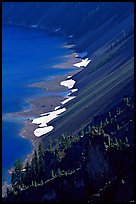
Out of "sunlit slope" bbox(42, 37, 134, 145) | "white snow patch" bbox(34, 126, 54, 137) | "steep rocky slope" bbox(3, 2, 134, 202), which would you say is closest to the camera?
"steep rocky slope" bbox(3, 2, 134, 202)

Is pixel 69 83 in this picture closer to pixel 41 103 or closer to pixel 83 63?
pixel 41 103

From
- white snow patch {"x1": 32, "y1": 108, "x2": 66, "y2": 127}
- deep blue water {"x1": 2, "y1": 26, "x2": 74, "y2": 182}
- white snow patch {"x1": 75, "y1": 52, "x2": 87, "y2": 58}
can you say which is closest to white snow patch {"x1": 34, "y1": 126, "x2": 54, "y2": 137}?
white snow patch {"x1": 32, "y1": 108, "x2": 66, "y2": 127}

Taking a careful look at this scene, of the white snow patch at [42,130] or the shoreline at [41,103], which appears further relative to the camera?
the white snow patch at [42,130]

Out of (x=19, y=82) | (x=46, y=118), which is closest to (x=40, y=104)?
(x=46, y=118)

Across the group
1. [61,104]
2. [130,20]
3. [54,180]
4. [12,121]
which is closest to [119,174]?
[54,180]

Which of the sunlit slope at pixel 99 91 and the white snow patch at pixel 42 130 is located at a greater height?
the sunlit slope at pixel 99 91

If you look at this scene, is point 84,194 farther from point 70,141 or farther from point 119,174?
point 70,141

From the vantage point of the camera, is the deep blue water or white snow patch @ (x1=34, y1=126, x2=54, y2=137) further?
white snow patch @ (x1=34, y1=126, x2=54, y2=137)

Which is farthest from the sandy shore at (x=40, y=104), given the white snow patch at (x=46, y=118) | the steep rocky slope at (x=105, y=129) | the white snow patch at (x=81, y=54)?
the white snow patch at (x=81, y=54)

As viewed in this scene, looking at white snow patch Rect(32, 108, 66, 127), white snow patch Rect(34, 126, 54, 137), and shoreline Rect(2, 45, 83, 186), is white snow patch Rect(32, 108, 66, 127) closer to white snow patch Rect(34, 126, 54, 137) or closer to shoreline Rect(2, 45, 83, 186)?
shoreline Rect(2, 45, 83, 186)

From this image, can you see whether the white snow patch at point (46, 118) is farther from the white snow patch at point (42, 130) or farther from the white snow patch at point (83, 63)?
the white snow patch at point (83, 63)

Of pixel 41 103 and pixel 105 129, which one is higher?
pixel 41 103
